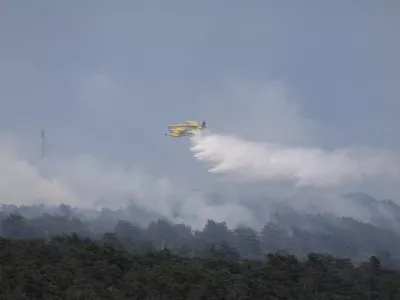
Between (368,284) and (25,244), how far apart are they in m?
53.6

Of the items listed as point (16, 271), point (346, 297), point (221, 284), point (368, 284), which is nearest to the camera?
point (16, 271)

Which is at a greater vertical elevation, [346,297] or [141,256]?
[141,256]

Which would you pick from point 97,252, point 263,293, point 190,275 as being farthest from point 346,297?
point 97,252

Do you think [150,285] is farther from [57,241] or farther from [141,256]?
[57,241]

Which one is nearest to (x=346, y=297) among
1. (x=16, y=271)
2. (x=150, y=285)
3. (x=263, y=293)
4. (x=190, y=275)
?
(x=263, y=293)

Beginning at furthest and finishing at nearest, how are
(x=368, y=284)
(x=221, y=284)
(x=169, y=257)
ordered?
1. (x=169, y=257)
2. (x=368, y=284)
3. (x=221, y=284)

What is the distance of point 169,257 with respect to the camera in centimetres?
12750

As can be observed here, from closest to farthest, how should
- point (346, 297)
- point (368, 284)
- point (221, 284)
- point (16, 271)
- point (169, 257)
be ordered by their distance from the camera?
1. point (16, 271)
2. point (221, 284)
3. point (346, 297)
4. point (368, 284)
5. point (169, 257)

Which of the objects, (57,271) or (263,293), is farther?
(263,293)

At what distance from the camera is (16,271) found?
8881cm

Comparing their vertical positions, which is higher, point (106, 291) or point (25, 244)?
point (25, 244)

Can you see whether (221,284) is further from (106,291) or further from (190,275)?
(106,291)

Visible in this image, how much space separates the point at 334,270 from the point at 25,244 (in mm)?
48744

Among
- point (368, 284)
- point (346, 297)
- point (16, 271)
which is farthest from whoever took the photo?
point (368, 284)
